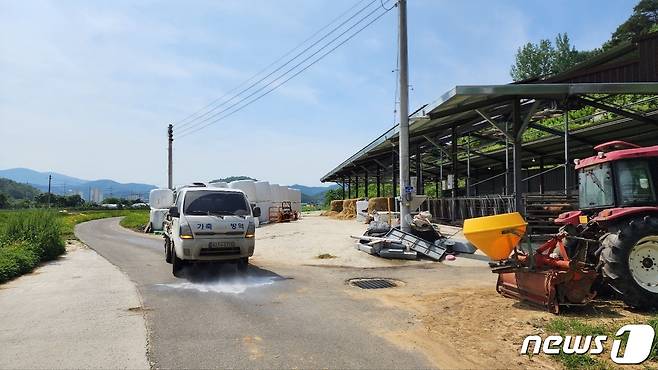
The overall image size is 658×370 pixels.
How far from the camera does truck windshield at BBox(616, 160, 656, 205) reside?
25.7 feet

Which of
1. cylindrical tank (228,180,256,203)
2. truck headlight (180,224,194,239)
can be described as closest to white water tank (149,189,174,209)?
cylindrical tank (228,180,256,203)

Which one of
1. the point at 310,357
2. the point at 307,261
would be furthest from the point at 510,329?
the point at 307,261

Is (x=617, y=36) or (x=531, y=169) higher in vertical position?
(x=617, y=36)

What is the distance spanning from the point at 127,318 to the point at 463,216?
1708 centimetres

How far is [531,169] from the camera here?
33188 millimetres

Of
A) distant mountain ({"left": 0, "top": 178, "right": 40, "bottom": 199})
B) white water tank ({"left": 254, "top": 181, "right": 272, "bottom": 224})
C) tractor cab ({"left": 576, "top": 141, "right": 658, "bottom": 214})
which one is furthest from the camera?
distant mountain ({"left": 0, "top": 178, "right": 40, "bottom": 199})

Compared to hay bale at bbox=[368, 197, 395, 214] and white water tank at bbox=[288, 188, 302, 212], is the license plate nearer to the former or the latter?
hay bale at bbox=[368, 197, 395, 214]

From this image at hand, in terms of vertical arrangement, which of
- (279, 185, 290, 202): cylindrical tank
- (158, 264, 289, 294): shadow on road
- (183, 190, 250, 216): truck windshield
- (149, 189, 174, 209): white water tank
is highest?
(279, 185, 290, 202): cylindrical tank

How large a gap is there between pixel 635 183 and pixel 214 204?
29.6 ft

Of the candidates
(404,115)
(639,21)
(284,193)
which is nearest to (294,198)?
(284,193)

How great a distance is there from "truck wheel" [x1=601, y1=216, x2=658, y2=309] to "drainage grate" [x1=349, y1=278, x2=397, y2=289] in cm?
429

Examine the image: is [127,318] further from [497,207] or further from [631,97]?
[631,97]

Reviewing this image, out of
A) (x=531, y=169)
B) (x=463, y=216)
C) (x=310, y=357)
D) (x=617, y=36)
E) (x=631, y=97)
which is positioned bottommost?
(x=310, y=357)

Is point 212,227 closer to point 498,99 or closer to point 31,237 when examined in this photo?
point 31,237
